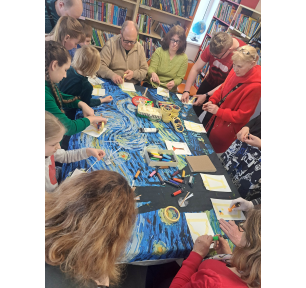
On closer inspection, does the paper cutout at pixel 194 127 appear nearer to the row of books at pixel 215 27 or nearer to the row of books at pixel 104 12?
the row of books at pixel 104 12

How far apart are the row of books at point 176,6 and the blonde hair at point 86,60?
275 centimetres

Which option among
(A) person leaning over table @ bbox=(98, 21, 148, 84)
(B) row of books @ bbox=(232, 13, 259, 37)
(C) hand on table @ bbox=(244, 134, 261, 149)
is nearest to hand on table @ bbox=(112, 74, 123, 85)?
(A) person leaning over table @ bbox=(98, 21, 148, 84)

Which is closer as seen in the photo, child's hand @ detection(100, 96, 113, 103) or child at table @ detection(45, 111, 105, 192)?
child at table @ detection(45, 111, 105, 192)

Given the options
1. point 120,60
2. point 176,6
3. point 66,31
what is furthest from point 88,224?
point 176,6

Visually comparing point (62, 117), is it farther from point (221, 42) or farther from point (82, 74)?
point (221, 42)

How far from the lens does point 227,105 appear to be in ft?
7.42

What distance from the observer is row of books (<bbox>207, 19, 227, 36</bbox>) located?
4.15 m

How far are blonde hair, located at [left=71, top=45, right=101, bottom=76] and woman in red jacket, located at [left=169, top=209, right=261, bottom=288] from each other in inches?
68.7

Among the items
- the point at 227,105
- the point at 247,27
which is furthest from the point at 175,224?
the point at 247,27

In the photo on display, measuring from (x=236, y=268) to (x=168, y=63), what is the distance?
275 cm

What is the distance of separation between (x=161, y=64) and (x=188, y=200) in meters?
2.29

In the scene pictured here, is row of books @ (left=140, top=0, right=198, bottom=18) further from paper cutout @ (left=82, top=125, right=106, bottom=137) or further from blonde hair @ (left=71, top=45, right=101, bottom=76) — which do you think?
paper cutout @ (left=82, top=125, right=106, bottom=137)

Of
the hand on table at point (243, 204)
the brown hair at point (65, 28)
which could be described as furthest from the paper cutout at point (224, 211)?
the brown hair at point (65, 28)

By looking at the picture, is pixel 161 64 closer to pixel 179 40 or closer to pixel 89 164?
pixel 179 40
